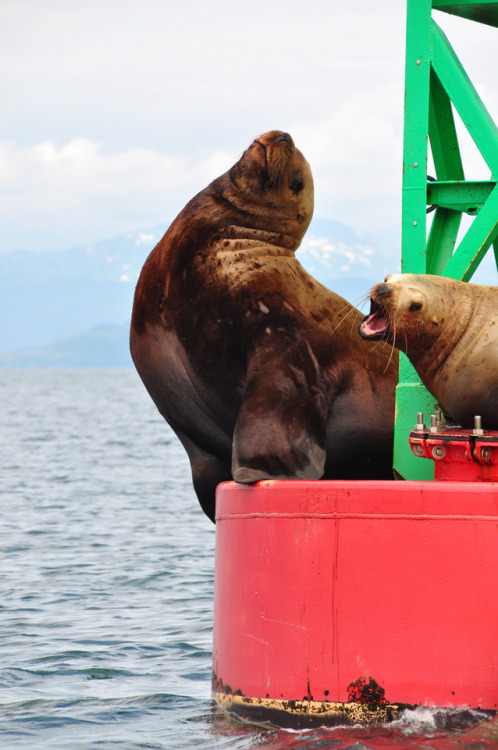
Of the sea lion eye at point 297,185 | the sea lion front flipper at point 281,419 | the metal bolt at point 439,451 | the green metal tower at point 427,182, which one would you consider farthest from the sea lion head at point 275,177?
the metal bolt at point 439,451

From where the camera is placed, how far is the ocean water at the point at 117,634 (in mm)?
6047

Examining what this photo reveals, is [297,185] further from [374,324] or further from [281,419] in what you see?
[281,419]

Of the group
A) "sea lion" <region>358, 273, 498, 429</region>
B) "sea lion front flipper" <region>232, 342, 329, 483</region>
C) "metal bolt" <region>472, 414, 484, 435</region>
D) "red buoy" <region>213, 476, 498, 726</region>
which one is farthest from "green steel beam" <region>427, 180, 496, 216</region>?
"red buoy" <region>213, 476, 498, 726</region>

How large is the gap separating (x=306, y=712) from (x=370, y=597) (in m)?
0.62

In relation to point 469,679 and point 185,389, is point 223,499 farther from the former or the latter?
point 469,679

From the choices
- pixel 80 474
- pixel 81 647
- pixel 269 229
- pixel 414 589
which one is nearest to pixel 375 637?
pixel 414 589

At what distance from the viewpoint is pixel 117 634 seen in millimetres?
9969

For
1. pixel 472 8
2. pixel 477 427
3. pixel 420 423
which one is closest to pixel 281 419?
pixel 420 423

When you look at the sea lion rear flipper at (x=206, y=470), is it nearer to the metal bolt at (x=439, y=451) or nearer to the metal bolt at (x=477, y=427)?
the metal bolt at (x=439, y=451)

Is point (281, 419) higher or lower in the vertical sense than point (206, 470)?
higher

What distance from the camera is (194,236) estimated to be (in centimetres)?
655

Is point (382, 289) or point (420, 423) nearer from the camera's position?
point (382, 289)

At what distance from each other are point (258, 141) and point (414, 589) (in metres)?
2.64

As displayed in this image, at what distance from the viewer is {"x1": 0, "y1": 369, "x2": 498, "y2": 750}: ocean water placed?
6.05 m
